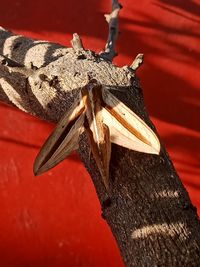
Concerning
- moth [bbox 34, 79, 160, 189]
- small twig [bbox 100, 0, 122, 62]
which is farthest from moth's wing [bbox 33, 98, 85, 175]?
small twig [bbox 100, 0, 122, 62]

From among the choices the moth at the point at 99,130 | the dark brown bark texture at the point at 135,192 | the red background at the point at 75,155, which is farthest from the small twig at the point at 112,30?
the red background at the point at 75,155

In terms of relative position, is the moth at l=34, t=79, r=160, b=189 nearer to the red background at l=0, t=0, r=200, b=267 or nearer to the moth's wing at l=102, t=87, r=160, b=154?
the moth's wing at l=102, t=87, r=160, b=154

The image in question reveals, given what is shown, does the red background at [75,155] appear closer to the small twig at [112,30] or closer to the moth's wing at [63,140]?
the small twig at [112,30]

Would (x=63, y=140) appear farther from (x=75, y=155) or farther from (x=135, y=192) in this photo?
(x=75, y=155)

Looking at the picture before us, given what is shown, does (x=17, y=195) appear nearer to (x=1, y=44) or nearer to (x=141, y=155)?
(x=1, y=44)

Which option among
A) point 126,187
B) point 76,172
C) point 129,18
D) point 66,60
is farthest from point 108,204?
point 129,18

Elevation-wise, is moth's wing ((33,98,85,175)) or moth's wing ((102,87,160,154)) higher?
moth's wing ((102,87,160,154))

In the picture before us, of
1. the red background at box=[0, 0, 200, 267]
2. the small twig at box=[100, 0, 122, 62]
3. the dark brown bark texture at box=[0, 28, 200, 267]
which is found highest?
the small twig at box=[100, 0, 122, 62]
